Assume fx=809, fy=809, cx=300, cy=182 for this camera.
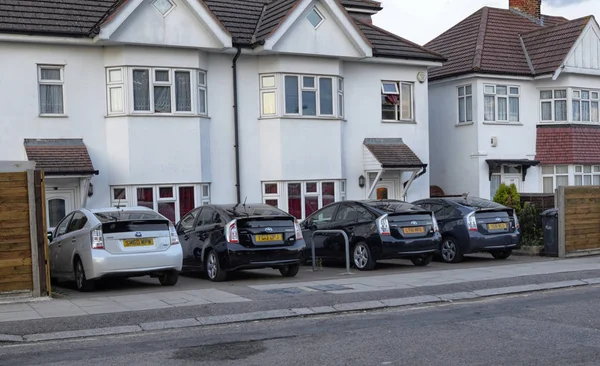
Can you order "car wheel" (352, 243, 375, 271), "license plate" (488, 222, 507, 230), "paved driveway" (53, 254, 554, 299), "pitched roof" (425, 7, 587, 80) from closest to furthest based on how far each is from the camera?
"paved driveway" (53, 254, 554, 299) < "car wheel" (352, 243, 375, 271) < "license plate" (488, 222, 507, 230) < "pitched roof" (425, 7, 587, 80)

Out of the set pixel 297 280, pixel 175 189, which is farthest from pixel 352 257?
pixel 175 189

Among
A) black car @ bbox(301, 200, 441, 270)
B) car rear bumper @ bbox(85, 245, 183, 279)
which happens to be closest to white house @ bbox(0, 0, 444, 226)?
black car @ bbox(301, 200, 441, 270)

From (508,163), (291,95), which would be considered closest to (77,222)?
(291,95)

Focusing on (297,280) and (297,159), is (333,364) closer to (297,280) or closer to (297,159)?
(297,280)

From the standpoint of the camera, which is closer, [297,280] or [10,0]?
[297,280]

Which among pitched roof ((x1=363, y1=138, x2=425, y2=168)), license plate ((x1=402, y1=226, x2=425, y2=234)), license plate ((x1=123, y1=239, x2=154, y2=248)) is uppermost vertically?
pitched roof ((x1=363, y1=138, x2=425, y2=168))

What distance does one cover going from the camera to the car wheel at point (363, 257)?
1705cm

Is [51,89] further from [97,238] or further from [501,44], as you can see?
[501,44]

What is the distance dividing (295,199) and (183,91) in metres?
4.57

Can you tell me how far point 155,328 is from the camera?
1082 centimetres

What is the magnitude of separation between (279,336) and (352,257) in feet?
25.4

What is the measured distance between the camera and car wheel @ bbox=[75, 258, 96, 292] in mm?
14125

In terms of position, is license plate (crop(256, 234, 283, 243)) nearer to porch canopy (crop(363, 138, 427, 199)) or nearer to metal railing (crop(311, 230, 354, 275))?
metal railing (crop(311, 230, 354, 275))

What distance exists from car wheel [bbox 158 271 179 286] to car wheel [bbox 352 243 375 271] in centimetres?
427
